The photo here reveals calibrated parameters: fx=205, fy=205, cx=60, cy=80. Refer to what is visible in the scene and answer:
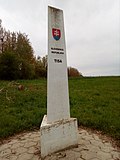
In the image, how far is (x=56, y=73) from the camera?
3.97 metres

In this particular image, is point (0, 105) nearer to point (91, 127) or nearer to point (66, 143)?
point (91, 127)

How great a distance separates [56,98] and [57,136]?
73 centimetres

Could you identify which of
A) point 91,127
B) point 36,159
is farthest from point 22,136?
point 91,127

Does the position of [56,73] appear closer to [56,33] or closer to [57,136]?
[56,33]

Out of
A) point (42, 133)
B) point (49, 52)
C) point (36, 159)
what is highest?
point (49, 52)

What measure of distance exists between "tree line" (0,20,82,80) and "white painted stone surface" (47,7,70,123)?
17.5m

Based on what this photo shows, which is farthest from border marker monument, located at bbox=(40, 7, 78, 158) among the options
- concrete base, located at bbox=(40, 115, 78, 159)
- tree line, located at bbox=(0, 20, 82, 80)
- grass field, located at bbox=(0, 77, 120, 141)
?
tree line, located at bbox=(0, 20, 82, 80)

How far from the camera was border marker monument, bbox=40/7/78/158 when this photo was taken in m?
3.88

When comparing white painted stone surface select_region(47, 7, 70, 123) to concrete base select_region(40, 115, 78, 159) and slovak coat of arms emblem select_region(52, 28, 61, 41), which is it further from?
concrete base select_region(40, 115, 78, 159)

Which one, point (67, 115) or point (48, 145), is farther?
point (67, 115)

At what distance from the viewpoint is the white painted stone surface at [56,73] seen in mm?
3922

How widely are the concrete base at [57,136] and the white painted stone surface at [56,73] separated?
14 centimetres

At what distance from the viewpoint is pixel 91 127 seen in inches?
216

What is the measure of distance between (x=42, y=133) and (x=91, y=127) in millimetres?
2085
